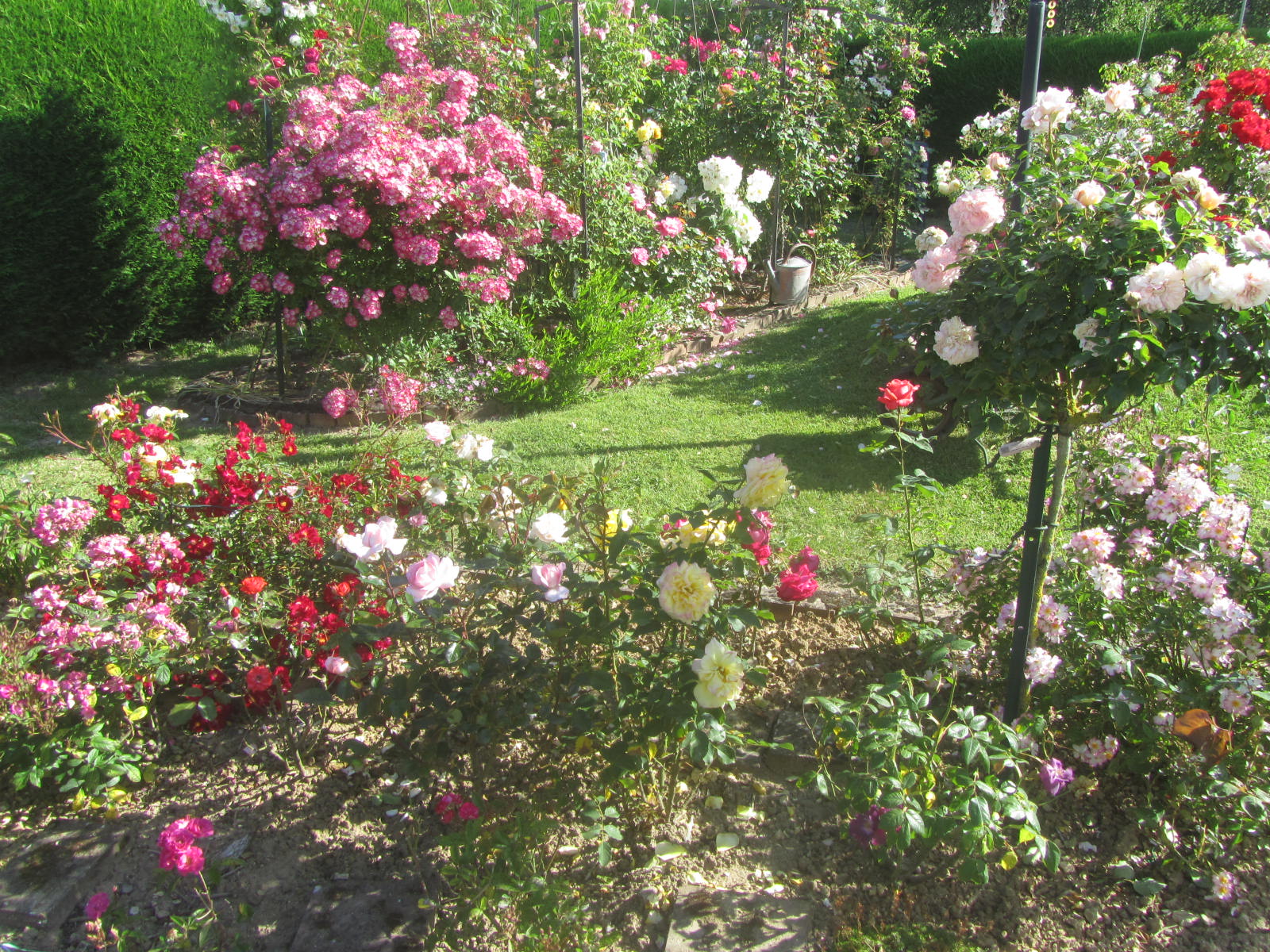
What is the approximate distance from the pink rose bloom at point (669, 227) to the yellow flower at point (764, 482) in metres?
4.53

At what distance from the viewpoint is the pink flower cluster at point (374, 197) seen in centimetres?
441

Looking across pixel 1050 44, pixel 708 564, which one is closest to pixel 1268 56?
pixel 708 564

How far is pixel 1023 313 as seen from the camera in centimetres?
169

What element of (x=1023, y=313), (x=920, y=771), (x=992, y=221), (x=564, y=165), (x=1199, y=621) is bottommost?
(x=920, y=771)

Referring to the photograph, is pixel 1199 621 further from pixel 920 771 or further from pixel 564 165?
pixel 564 165

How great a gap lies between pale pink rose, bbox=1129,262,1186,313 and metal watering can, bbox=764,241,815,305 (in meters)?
5.33

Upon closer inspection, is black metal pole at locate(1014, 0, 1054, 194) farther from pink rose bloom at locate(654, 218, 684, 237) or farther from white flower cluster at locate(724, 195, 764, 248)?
white flower cluster at locate(724, 195, 764, 248)

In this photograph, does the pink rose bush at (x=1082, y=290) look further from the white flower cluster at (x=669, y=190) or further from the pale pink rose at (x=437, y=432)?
the white flower cluster at (x=669, y=190)

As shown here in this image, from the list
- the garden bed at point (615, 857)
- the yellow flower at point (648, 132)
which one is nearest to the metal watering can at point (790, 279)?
the yellow flower at point (648, 132)

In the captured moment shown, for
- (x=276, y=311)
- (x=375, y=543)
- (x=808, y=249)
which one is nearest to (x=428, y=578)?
(x=375, y=543)

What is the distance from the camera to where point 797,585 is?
230 centimetres

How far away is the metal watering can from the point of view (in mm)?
6797

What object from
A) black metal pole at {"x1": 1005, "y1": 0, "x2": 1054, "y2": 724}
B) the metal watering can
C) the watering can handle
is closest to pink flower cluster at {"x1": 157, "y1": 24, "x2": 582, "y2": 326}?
the metal watering can

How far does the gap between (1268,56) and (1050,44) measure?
27.6 feet
